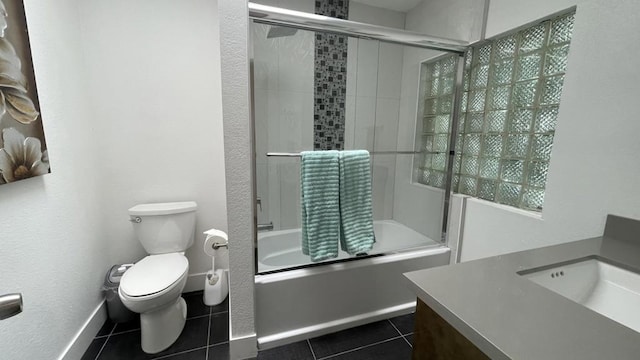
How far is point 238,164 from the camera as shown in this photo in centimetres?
124

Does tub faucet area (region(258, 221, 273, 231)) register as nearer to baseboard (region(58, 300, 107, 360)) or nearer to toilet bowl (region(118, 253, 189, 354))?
toilet bowl (region(118, 253, 189, 354))

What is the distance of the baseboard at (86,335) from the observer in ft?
4.24

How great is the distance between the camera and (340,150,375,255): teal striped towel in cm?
150

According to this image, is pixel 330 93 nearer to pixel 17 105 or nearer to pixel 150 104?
pixel 150 104

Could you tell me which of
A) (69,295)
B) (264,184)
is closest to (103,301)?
(69,295)

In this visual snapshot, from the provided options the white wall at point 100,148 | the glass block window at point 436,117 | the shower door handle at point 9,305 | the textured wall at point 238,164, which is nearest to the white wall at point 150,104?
the white wall at point 100,148

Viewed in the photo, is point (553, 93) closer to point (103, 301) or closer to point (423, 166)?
point (423, 166)

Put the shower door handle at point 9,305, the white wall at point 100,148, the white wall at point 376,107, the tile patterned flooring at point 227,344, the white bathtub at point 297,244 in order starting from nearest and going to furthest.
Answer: the shower door handle at point 9,305 < the white wall at point 100,148 < the tile patterned flooring at point 227,344 < the white bathtub at point 297,244 < the white wall at point 376,107

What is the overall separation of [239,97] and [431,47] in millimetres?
1318

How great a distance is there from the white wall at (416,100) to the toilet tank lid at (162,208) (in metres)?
1.70

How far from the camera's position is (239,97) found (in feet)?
3.92

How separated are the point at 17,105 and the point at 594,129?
2384 millimetres

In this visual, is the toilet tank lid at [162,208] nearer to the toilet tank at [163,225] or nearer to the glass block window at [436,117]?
the toilet tank at [163,225]

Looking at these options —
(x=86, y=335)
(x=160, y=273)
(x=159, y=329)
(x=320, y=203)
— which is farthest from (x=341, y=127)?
(x=86, y=335)
